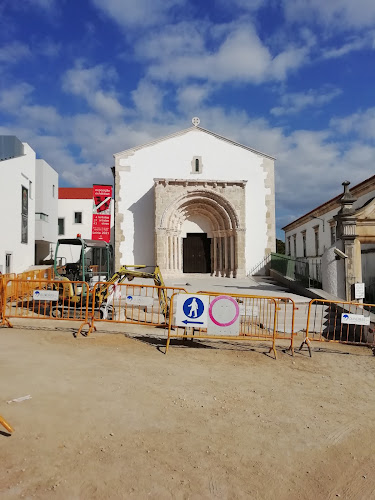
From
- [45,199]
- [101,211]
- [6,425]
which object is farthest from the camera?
[45,199]

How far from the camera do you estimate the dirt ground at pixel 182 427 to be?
2.99m

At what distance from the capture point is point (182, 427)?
397cm

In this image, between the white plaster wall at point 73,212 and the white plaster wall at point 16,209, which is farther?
the white plaster wall at point 73,212

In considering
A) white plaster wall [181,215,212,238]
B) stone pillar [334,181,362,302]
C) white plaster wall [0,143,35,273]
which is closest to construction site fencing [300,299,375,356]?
stone pillar [334,181,362,302]

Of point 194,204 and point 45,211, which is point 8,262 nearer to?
point 45,211

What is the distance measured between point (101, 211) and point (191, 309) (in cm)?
1130

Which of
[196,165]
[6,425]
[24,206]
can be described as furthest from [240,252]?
[6,425]

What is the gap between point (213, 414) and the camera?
436 centimetres

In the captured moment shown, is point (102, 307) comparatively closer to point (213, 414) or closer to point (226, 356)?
point (226, 356)

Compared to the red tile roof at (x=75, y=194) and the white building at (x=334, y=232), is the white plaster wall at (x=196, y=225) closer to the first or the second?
the white building at (x=334, y=232)

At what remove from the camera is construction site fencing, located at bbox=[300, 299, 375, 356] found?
8023 mm

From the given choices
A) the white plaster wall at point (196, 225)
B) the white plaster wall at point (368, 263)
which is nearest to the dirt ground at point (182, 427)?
the white plaster wall at point (368, 263)

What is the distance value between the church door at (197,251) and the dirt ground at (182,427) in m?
15.1

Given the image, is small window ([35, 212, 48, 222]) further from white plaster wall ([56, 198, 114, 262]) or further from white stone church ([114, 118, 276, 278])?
white stone church ([114, 118, 276, 278])
